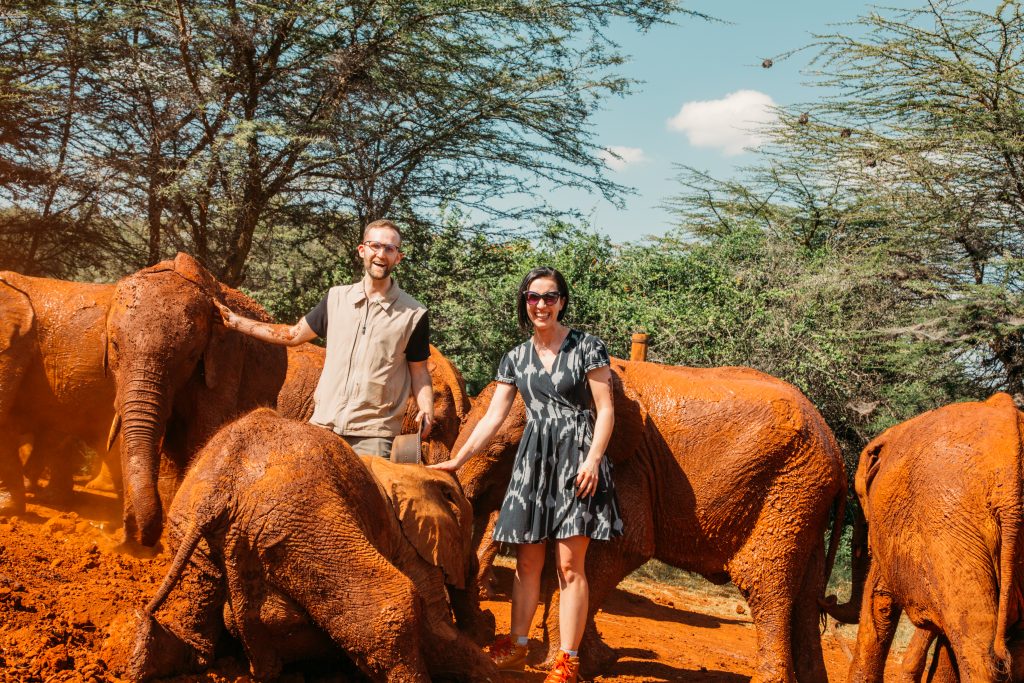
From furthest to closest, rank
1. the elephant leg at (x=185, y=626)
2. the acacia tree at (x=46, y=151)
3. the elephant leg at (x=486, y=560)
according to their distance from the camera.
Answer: the acacia tree at (x=46, y=151), the elephant leg at (x=486, y=560), the elephant leg at (x=185, y=626)

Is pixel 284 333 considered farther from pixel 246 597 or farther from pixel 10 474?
pixel 10 474

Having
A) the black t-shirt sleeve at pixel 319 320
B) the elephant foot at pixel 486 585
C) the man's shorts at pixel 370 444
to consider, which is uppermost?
the black t-shirt sleeve at pixel 319 320

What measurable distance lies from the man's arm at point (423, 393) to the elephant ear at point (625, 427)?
54.7 inches

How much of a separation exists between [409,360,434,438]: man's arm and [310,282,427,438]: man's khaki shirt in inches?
2.3

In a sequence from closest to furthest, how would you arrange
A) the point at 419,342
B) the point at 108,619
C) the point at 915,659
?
the point at 108,619 → the point at 419,342 → the point at 915,659

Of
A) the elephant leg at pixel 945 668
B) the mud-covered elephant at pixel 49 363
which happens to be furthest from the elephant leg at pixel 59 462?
the elephant leg at pixel 945 668

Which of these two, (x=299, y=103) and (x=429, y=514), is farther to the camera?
(x=299, y=103)

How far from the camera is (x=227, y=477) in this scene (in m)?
4.17

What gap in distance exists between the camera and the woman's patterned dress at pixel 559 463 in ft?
18.5

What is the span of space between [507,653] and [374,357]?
169cm

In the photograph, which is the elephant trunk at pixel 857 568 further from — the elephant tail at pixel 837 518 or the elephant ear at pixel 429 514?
the elephant ear at pixel 429 514

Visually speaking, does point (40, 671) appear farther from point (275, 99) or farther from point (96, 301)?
point (275, 99)

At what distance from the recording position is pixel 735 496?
21.5 feet

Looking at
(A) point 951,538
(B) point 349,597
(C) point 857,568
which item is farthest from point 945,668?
(B) point 349,597
